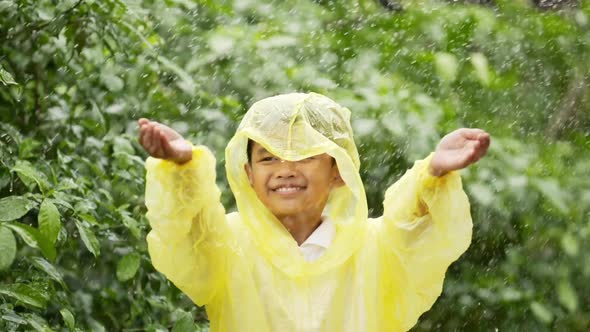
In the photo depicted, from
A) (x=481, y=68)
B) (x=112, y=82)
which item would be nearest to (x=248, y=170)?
(x=112, y=82)

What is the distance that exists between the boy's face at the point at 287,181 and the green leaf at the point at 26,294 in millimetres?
597

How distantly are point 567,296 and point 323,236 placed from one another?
2.12m

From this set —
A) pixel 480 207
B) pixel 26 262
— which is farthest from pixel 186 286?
pixel 480 207

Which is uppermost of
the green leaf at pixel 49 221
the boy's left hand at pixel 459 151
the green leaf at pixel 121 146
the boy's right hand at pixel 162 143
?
the boy's right hand at pixel 162 143

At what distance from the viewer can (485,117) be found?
17.5ft

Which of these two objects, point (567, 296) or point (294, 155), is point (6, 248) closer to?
point (294, 155)

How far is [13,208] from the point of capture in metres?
3.23

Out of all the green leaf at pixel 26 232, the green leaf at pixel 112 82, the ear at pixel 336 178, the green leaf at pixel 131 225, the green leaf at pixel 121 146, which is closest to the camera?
the green leaf at pixel 26 232

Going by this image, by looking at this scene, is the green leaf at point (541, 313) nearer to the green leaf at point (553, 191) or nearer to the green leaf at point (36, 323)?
the green leaf at point (553, 191)

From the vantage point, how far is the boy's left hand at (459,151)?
118 inches

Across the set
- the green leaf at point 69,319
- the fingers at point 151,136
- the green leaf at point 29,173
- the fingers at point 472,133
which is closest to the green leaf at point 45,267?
the green leaf at point 69,319

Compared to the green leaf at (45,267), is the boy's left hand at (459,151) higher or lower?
higher

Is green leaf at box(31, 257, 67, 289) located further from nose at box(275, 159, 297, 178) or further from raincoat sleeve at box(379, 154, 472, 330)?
raincoat sleeve at box(379, 154, 472, 330)

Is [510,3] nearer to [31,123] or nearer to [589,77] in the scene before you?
[589,77]
